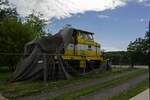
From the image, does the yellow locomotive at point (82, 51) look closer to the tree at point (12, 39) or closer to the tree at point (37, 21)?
the tree at point (12, 39)

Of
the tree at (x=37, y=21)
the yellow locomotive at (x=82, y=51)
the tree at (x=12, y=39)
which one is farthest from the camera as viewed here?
the tree at (x=37, y=21)

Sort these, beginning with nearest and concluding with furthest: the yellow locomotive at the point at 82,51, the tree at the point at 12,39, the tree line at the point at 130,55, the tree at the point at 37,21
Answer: the yellow locomotive at the point at 82,51, the tree at the point at 12,39, the tree line at the point at 130,55, the tree at the point at 37,21

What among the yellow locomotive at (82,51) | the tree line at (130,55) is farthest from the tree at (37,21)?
the yellow locomotive at (82,51)

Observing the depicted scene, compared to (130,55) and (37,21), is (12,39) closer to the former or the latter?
(130,55)

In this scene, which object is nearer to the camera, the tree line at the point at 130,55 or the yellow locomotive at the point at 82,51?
the yellow locomotive at the point at 82,51

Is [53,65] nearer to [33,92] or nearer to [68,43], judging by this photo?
[68,43]

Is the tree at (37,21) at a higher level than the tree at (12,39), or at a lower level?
higher

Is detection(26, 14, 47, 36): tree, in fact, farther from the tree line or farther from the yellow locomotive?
the yellow locomotive

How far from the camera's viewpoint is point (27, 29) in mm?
33875

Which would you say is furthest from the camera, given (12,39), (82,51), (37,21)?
(37,21)

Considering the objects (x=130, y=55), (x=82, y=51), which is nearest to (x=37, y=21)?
(x=130, y=55)

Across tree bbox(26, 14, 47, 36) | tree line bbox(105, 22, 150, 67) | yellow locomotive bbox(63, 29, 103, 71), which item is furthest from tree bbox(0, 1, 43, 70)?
tree bbox(26, 14, 47, 36)

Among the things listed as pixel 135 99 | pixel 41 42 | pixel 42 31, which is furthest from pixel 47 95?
pixel 42 31

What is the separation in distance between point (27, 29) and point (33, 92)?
20433mm
